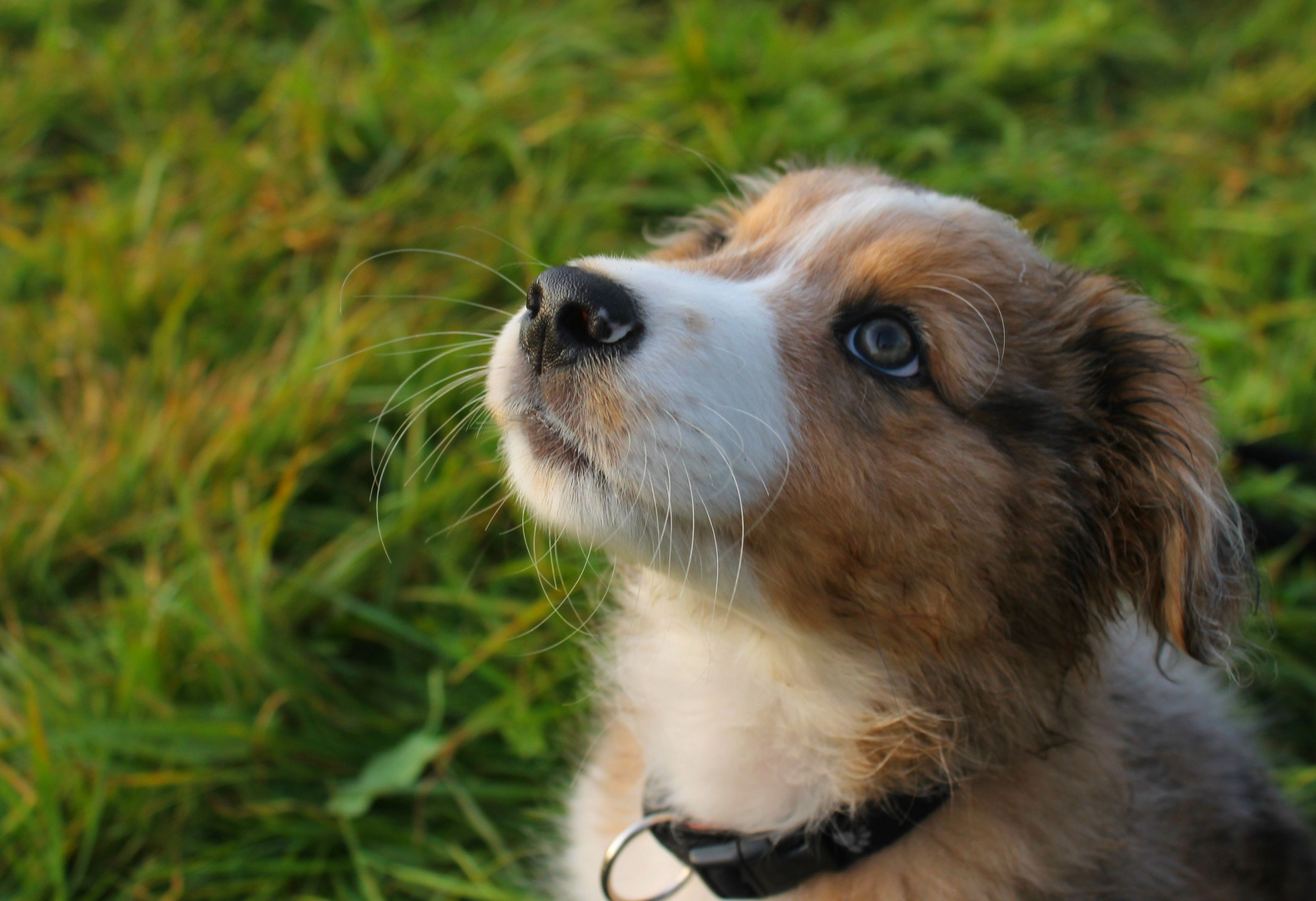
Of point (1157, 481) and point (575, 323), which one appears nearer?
point (575, 323)

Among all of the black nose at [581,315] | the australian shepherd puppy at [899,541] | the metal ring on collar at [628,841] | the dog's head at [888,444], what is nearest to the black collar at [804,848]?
the australian shepherd puppy at [899,541]

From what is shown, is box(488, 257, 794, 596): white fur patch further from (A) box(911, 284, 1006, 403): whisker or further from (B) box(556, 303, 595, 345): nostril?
(A) box(911, 284, 1006, 403): whisker

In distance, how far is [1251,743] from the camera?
2793 millimetres

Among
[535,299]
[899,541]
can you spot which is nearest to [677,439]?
[535,299]

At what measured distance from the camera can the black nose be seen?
6.00 feet

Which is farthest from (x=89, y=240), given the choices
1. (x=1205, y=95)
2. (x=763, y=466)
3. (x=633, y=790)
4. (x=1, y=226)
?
(x=1205, y=95)

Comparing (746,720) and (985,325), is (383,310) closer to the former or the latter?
(746,720)

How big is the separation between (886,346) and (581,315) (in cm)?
65

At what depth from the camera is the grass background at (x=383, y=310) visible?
9.68ft

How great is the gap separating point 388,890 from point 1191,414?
2419 millimetres

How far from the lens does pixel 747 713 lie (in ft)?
7.55

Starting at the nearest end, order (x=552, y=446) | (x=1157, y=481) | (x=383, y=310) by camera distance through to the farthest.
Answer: (x=552, y=446) → (x=1157, y=481) → (x=383, y=310)

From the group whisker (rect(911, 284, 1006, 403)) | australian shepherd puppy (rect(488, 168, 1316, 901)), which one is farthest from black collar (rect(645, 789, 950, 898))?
whisker (rect(911, 284, 1006, 403))

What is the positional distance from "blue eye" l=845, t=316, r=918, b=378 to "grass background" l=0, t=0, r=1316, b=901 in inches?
38.6
